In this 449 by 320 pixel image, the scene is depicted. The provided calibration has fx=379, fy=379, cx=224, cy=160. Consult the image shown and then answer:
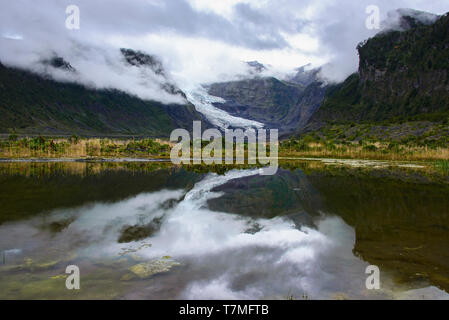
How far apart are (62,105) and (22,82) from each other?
1802 cm

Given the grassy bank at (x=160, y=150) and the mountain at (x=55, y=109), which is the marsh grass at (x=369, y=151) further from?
the mountain at (x=55, y=109)

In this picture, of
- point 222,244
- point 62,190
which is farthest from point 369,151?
point 222,244

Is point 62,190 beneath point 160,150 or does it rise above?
beneath

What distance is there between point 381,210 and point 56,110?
16601 centimetres

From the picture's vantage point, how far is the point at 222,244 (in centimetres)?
658

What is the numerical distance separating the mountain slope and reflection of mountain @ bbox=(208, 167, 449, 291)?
117 m

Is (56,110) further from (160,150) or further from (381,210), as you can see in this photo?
(381,210)

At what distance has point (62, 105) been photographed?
166875mm

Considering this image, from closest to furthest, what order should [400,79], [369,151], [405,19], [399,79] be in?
[369,151], [400,79], [399,79], [405,19]

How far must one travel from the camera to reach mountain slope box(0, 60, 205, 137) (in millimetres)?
130375

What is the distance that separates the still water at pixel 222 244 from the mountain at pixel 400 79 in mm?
67967

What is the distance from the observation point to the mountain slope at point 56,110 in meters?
130

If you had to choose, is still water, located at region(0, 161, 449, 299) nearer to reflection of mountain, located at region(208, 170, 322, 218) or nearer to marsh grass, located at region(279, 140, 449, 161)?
reflection of mountain, located at region(208, 170, 322, 218)
